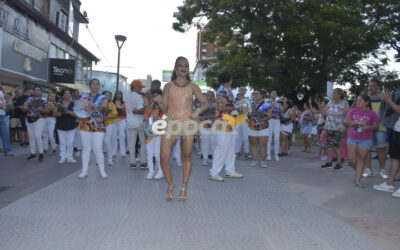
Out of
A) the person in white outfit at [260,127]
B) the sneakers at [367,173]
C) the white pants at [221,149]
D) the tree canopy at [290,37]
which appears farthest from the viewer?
the tree canopy at [290,37]

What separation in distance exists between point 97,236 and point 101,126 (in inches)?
150

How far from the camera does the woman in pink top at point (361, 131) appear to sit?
6.84 meters

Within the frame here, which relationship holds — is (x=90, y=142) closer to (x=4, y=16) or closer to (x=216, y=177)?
(x=216, y=177)

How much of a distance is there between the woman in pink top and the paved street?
522mm

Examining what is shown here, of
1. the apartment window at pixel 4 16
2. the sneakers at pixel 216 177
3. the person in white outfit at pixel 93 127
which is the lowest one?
the sneakers at pixel 216 177

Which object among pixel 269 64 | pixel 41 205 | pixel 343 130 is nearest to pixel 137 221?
pixel 41 205

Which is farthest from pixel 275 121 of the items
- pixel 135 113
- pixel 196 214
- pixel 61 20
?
pixel 61 20

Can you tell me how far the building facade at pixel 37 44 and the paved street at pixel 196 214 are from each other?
13961 millimetres

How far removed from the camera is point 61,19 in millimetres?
29500

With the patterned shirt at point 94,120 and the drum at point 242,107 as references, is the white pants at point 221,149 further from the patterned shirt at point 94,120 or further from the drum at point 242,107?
the patterned shirt at point 94,120

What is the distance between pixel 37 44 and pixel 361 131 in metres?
21.8

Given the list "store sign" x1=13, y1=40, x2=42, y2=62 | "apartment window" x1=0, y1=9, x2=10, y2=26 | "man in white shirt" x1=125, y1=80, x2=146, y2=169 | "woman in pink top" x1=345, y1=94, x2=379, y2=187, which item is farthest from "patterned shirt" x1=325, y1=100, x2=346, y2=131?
"store sign" x1=13, y1=40, x2=42, y2=62

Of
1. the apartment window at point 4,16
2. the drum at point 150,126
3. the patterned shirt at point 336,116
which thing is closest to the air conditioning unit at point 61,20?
the apartment window at point 4,16

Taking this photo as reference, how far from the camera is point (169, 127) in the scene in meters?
5.38
